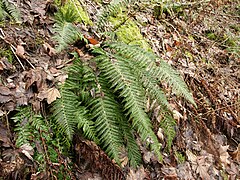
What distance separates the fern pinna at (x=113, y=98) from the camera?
2342 millimetres

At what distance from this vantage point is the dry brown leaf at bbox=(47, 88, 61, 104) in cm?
231

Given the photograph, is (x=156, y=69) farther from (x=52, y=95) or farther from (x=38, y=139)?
(x=38, y=139)

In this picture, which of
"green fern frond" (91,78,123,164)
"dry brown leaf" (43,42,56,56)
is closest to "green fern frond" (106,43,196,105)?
"green fern frond" (91,78,123,164)

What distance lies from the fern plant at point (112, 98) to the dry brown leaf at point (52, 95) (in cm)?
4

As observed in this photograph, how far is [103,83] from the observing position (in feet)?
8.51

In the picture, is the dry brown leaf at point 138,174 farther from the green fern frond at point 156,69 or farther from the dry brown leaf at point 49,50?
the dry brown leaf at point 49,50

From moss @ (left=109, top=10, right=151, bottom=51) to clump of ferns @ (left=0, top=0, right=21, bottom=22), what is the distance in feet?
4.13

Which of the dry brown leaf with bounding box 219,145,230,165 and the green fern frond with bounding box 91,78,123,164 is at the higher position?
the green fern frond with bounding box 91,78,123,164

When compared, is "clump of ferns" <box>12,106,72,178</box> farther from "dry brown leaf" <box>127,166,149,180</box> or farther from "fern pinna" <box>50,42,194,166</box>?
"dry brown leaf" <box>127,166,149,180</box>

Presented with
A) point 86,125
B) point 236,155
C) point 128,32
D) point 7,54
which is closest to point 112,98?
point 86,125

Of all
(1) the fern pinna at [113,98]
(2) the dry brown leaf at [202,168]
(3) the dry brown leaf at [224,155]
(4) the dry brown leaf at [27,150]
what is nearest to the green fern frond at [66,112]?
(1) the fern pinna at [113,98]

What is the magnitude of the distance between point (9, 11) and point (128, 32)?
161 centimetres

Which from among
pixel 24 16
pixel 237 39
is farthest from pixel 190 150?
pixel 237 39

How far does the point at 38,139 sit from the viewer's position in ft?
7.06
